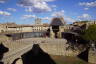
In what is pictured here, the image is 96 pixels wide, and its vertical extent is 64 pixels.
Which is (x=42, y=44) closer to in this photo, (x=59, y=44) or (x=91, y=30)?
(x=59, y=44)

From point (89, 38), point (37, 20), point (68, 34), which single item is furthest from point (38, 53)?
point (37, 20)

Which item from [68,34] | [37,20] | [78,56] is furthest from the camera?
[37,20]

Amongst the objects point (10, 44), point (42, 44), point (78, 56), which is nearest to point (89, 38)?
point (78, 56)

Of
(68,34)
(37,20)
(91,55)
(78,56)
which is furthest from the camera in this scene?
(37,20)

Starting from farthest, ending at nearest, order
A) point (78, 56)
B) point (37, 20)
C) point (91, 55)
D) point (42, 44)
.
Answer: point (37, 20), point (42, 44), point (78, 56), point (91, 55)

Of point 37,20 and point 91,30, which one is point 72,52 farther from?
point 37,20

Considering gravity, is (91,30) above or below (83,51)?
above

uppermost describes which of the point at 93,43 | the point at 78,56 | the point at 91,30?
the point at 91,30

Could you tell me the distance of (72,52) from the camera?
116 ft

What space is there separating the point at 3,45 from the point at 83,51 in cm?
1545

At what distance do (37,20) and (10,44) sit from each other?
6817 cm

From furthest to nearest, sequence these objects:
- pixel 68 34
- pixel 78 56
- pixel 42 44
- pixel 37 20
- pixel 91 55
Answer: pixel 37 20, pixel 68 34, pixel 42 44, pixel 78 56, pixel 91 55

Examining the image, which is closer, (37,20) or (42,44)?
(42,44)

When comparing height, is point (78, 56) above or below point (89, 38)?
below
